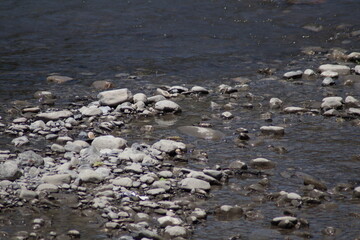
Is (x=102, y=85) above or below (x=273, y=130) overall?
below

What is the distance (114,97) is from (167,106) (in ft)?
2.76

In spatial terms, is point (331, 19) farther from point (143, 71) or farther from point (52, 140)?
point (52, 140)

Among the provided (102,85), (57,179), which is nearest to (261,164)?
(57,179)

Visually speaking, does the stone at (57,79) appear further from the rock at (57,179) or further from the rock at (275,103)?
the rock at (57,179)

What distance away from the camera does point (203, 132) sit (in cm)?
763

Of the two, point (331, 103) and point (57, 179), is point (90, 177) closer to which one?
point (57, 179)

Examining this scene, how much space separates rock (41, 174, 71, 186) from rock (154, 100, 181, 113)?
2.83 meters

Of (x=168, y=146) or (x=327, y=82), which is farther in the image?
(x=327, y=82)

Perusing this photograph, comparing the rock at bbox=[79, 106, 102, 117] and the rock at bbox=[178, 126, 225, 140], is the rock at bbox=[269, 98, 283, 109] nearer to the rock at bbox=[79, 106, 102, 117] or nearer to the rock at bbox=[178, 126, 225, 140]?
the rock at bbox=[178, 126, 225, 140]

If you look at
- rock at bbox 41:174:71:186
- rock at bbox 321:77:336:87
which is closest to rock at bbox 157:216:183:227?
rock at bbox 41:174:71:186

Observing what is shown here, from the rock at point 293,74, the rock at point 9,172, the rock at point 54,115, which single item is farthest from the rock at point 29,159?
the rock at point 293,74

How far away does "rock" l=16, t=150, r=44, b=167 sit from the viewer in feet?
21.0

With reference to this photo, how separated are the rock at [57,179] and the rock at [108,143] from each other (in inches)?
40.9

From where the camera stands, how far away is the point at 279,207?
5582 millimetres
